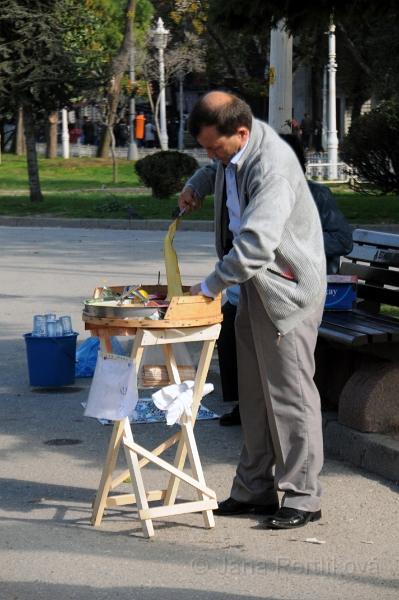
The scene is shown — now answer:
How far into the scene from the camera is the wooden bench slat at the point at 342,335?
16.2 ft

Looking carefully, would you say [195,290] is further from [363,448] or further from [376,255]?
[376,255]

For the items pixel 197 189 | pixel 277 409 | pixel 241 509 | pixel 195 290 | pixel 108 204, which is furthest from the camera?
pixel 108 204

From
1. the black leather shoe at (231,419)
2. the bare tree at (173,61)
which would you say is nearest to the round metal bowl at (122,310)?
the black leather shoe at (231,419)

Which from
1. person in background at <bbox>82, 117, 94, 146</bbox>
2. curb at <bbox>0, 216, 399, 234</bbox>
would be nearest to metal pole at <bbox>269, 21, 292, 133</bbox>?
curb at <bbox>0, 216, 399, 234</bbox>

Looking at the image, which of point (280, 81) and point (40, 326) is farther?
point (280, 81)

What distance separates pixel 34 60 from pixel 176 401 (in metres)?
19.1

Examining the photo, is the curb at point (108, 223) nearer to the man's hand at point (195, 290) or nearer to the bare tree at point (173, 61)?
the man's hand at point (195, 290)

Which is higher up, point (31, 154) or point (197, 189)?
point (31, 154)

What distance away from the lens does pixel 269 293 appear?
3885 mm

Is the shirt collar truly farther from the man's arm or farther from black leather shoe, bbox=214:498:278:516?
black leather shoe, bbox=214:498:278:516

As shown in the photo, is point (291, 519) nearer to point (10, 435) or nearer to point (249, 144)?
point (249, 144)

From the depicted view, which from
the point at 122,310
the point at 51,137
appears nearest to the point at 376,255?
the point at 122,310

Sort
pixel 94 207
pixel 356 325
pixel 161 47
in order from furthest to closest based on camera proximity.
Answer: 1. pixel 161 47
2. pixel 94 207
3. pixel 356 325

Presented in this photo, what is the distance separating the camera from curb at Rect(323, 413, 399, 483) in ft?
15.6
